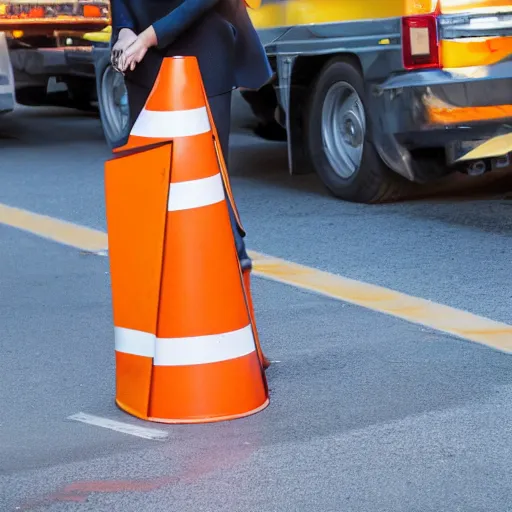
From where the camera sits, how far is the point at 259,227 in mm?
8188

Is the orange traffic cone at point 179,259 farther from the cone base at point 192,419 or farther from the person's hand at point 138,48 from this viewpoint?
the person's hand at point 138,48

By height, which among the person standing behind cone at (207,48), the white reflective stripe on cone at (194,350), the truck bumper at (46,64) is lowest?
the white reflective stripe on cone at (194,350)

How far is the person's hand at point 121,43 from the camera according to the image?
4871 mm

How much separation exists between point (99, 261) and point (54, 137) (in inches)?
253

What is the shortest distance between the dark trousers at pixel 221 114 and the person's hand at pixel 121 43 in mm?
169

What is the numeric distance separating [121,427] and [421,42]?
3.94 meters

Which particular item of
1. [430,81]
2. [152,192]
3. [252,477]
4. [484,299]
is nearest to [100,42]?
[430,81]

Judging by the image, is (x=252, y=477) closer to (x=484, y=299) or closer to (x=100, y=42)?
(x=484, y=299)

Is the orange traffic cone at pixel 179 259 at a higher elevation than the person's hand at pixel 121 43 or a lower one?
lower

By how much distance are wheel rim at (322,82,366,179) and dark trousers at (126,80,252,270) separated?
355 centimetres

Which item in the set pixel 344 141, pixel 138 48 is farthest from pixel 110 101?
pixel 138 48

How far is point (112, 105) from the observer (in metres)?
11.5

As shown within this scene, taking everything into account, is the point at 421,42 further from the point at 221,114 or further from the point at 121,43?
the point at 121,43

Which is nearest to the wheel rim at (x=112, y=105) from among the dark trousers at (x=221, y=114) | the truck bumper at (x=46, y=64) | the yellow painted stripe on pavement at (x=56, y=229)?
the truck bumper at (x=46, y=64)
